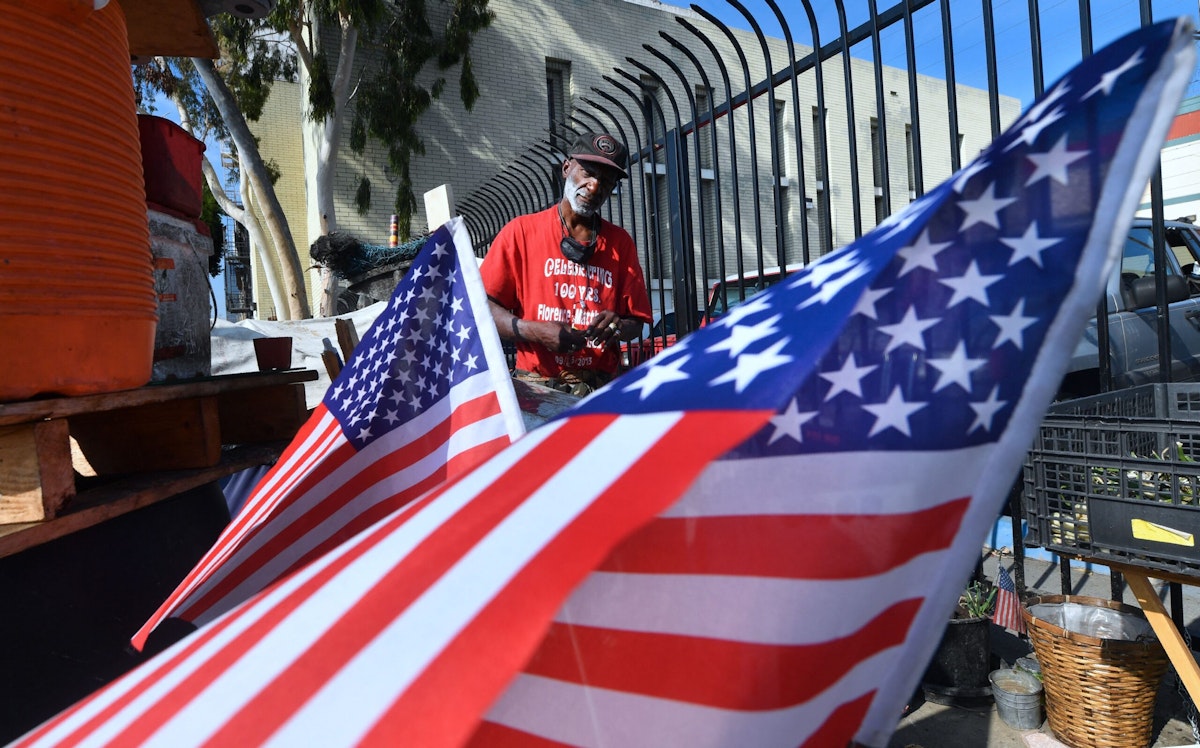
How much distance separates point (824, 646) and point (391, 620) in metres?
0.40

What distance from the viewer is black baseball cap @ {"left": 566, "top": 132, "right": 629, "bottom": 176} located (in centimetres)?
362

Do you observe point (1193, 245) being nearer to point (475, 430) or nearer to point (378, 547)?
A: point (475, 430)

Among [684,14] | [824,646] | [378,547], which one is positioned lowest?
[824,646]

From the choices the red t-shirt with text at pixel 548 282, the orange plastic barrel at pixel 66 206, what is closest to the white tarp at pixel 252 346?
the red t-shirt with text at pixel 548 282

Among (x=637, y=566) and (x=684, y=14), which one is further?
(x=684, y=14)

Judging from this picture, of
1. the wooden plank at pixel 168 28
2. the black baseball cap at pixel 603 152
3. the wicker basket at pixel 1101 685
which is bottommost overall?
the wicker basket at pixel 1101 685

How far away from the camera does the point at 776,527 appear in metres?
0.68

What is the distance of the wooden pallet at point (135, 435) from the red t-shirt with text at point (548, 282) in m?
1.15

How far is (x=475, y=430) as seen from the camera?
1400 millimetres

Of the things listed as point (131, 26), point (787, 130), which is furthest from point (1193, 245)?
point (787, 130)

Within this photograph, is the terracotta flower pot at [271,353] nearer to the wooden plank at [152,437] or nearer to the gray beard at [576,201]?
the wooden plank at [152,437]

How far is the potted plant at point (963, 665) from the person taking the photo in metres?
3.16

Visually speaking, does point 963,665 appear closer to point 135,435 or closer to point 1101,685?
point 1101,685

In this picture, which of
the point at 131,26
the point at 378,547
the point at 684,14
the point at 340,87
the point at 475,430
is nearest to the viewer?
the point at 378,547
